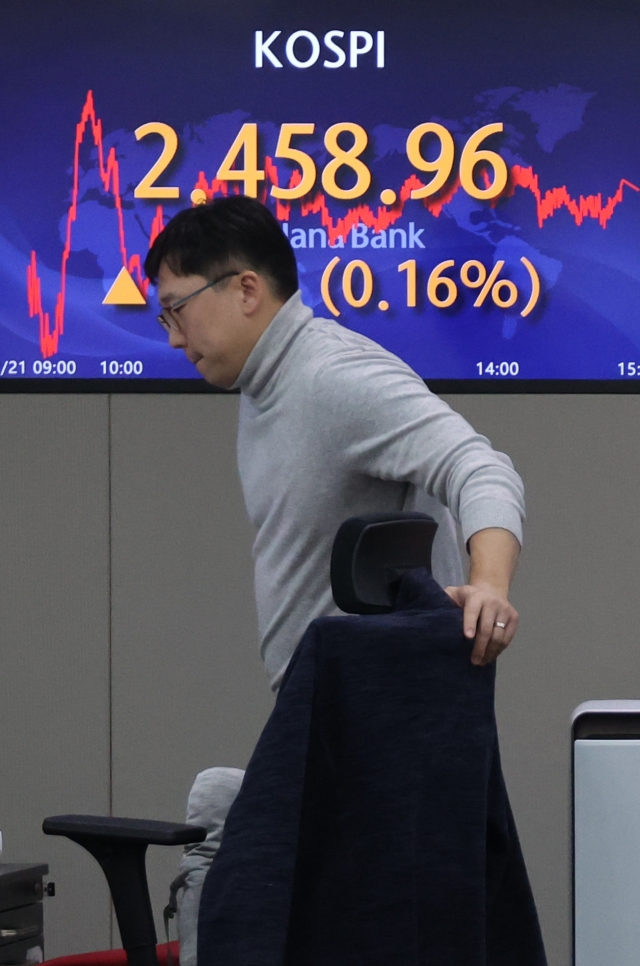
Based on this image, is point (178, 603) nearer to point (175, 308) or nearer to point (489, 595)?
point (175, 308)

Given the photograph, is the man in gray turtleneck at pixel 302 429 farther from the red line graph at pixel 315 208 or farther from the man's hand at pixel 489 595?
the red line graph at pixel 315 208

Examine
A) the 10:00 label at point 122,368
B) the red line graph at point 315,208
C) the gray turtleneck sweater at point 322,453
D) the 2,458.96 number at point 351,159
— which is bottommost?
the gray turtleneck sweater at point 322,453

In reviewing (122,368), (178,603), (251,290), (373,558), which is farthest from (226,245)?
(178,603)

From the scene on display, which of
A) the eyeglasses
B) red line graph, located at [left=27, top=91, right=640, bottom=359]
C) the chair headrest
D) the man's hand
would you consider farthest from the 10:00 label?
the chair headrest

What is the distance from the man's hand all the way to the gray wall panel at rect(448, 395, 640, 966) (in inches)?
59.9

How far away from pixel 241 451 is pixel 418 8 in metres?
1.55

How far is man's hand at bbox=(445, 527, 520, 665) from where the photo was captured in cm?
108

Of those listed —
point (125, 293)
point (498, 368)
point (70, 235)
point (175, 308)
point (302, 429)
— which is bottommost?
point (302, 429)

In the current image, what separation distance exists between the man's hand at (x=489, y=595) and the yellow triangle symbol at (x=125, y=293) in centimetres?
167

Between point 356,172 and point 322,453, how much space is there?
145 cm

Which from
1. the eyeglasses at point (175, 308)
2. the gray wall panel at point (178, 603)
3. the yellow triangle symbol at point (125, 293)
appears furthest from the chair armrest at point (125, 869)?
the yellow triangle symbol at point (125, 293)

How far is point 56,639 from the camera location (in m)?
2.81

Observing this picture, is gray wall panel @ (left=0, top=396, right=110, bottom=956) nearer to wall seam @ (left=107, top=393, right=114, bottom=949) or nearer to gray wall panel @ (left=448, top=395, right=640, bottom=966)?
wall seam @ (left=107, top=393, right=114, bottom=949)

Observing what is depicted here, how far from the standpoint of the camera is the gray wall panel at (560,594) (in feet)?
9.12
